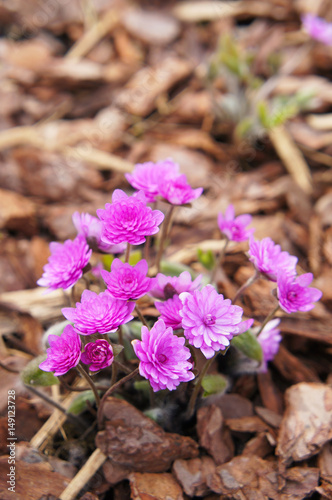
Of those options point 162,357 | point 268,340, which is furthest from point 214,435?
point 162,357

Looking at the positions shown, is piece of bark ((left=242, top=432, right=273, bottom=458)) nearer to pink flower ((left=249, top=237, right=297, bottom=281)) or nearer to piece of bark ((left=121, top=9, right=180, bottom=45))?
pink flower ((left=249, top=237, right=297, bottom=281))

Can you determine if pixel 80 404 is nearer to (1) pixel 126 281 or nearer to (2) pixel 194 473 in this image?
(2) pixel 194 473

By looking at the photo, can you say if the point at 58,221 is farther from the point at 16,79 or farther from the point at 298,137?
the point at 298,137

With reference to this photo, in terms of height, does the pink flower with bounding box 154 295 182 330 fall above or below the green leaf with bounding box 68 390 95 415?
above

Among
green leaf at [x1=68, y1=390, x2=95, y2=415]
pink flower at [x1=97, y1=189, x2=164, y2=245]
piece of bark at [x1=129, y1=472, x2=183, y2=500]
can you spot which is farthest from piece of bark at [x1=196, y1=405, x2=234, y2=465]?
pink flower at [x1=97, y1=189, x2=164, y2=245]

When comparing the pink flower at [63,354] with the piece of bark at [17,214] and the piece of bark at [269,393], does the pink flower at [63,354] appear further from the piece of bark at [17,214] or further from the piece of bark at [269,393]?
the piece of bark at [17,214]

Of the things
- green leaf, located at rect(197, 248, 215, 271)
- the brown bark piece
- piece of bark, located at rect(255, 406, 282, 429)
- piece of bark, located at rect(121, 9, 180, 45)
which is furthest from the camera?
piece of bark, located at rect(121, 9, 180, 45)
